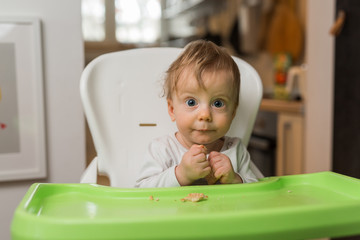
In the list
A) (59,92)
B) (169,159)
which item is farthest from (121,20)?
(169,159)

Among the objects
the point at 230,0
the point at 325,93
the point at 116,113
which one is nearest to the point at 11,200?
the point at 116,113

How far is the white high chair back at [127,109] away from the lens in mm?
1010

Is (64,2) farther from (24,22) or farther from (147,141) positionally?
(147,141)

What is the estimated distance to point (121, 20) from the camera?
3.70 meters

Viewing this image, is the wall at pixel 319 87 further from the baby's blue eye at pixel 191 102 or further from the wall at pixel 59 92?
the baby's blue eye at pixel 191 102

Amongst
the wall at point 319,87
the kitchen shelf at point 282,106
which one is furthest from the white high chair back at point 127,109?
the kitchen shelf at point 282,106

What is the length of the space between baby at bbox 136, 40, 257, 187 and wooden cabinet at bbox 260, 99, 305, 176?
1398 mm

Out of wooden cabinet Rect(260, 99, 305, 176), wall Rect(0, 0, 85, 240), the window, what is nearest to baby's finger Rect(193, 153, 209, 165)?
wall Rect(0, 0, 85, 240)

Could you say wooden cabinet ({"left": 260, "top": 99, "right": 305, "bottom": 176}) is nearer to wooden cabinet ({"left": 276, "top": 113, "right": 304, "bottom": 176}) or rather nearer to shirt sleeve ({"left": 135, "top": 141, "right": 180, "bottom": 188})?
wooden cabinet ({"left": 276, "top": 113, "right": 304, "bottom": 176})

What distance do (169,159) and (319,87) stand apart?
1311mm

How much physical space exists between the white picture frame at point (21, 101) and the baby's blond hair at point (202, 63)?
465 mm

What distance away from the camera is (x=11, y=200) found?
121 centimetres

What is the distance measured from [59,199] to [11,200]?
1.75ft

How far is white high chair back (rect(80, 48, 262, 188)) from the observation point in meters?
1.01
